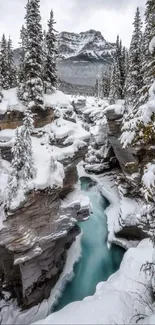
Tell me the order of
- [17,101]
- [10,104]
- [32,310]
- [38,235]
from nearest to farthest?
[32,310] → [38,235] → [10,104] → [17,101]

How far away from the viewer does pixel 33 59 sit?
21.8 metres

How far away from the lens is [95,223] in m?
25.9

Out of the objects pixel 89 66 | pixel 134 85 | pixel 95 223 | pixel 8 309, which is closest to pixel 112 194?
pixel 95 223

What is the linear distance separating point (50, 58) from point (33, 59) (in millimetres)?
3273

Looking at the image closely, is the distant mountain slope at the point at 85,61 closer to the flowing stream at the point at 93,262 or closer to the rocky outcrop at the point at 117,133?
the rocky outcrop at the point at 117,133

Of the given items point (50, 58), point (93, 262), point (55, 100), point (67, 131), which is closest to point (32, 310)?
point (93, 262)

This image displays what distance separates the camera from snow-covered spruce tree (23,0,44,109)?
21.3 metres

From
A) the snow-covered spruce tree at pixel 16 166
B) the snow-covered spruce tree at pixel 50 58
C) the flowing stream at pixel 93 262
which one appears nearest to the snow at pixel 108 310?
the snow-covered spruce tree at pixel 16 166

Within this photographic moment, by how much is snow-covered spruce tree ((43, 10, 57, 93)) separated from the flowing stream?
16.7 meters

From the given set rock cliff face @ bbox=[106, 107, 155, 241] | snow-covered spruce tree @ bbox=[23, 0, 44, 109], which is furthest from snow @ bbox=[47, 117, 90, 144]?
rock cliff face @ bbox=[106, 107, 155, 241]

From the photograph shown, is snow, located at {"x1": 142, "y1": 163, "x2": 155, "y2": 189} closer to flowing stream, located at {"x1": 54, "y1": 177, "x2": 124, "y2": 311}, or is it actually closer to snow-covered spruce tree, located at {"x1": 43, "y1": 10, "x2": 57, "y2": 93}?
flowing stream, located at {"x1": 54, "y1": 177, "x2": 124, "y2": 311}

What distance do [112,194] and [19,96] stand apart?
17.1 metres

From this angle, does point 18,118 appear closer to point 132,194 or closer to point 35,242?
point 35,242

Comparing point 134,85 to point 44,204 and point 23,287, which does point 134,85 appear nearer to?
point 44,204
